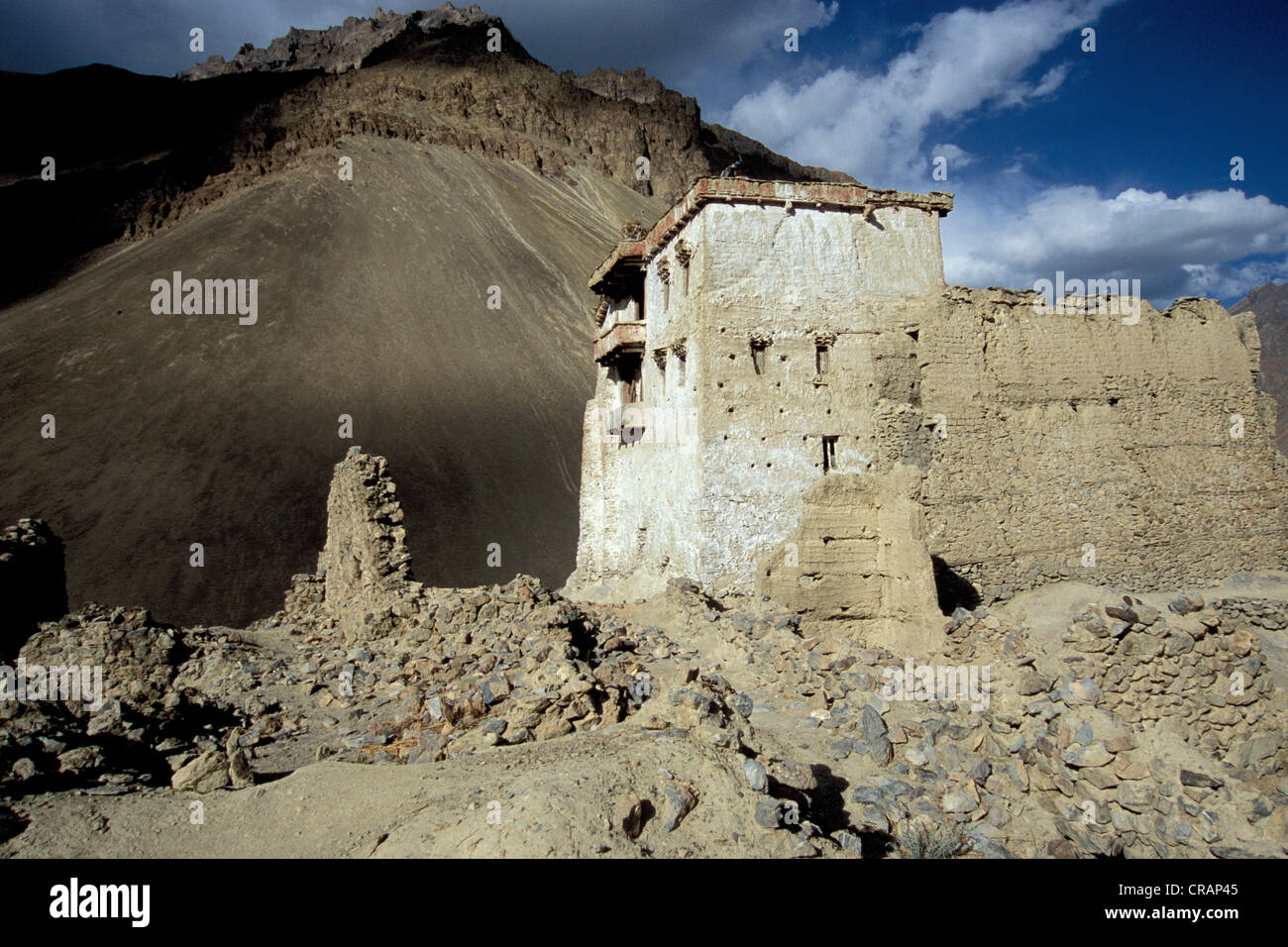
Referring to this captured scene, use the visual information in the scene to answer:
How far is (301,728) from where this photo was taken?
10.3m

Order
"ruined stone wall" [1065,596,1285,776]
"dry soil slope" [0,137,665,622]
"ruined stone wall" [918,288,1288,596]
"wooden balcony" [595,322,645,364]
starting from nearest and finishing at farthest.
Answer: "ruined stone wall" [1065,596,1285,776]
"ruined stone wall" [918,288,1288,596]
"wooden balcony" [595,322,645,364]
"dry soil slope" [0,137,665,622]

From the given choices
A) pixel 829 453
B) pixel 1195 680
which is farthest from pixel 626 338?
pixel 1195 680

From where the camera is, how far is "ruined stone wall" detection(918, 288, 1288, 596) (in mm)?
13766

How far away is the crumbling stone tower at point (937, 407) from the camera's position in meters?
13.9

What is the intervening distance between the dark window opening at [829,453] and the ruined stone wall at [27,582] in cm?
1336

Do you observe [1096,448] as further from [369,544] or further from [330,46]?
[330,46]

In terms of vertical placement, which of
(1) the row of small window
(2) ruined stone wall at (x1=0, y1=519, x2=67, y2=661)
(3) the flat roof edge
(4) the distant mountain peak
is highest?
(4) the distant mountain peak

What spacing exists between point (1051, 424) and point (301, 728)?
43.1 feet

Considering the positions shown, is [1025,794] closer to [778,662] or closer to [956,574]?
[778,662]

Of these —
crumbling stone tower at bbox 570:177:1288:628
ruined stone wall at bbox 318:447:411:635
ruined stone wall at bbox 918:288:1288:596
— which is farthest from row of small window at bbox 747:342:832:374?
ruined stone wall at bbox 318:447:411:635

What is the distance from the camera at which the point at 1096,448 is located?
14570mm

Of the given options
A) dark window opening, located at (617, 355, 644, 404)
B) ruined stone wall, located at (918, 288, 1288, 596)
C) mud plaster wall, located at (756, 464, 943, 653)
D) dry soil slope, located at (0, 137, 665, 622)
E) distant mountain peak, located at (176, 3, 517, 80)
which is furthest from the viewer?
distant mountain peak, located at (176, 3, 517, 80)

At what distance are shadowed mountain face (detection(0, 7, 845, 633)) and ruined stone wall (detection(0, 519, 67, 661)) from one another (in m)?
13.2

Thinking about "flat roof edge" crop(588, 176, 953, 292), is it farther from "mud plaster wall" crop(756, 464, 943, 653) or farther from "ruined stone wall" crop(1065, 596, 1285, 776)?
"ruined stone wall" crop(1065, 596, 1285, 776)
